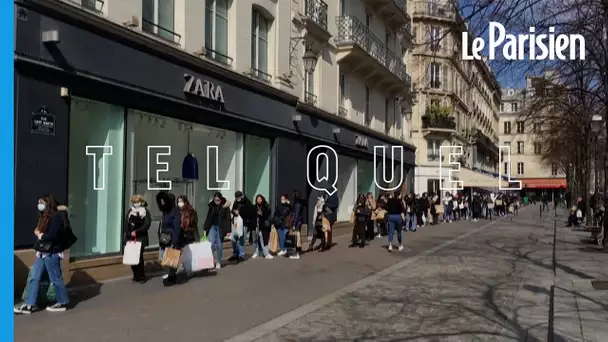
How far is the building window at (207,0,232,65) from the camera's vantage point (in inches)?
622

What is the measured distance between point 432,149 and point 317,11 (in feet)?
87.5

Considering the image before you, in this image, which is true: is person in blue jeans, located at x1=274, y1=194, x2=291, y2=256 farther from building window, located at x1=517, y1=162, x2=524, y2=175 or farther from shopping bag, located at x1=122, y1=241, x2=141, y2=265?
building window, located at x1=517, y1=162, x2=524, y2=175

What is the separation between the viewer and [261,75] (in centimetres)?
1870

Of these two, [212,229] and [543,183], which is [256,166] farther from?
[543,183]

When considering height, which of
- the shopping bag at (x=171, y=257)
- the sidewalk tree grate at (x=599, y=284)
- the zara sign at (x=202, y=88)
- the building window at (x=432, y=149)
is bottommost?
the sidewalk tree grate at (x=599, y=284)

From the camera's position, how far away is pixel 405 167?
36.8 m

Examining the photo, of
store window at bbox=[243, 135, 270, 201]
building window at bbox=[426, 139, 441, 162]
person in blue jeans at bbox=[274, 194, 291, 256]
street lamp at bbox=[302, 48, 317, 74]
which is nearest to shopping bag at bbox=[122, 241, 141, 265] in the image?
person in blue jeans at bbox=[274, 194, 291, 256]

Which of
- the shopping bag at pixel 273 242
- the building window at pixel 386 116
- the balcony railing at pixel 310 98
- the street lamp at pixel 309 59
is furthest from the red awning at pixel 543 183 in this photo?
the shopping bag at pixel 273 242

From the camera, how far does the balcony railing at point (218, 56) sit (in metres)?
15.6

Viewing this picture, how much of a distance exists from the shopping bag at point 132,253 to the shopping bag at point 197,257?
1.00 m

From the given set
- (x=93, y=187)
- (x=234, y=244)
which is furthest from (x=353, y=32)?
(x=93, y=187)

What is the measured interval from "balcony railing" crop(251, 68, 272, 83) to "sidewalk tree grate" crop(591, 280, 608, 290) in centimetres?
1049

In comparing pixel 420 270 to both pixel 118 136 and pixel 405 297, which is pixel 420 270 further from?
pixel 118 136

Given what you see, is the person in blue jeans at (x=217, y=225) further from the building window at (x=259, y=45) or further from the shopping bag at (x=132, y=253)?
the building window at (x=259, y=45)
